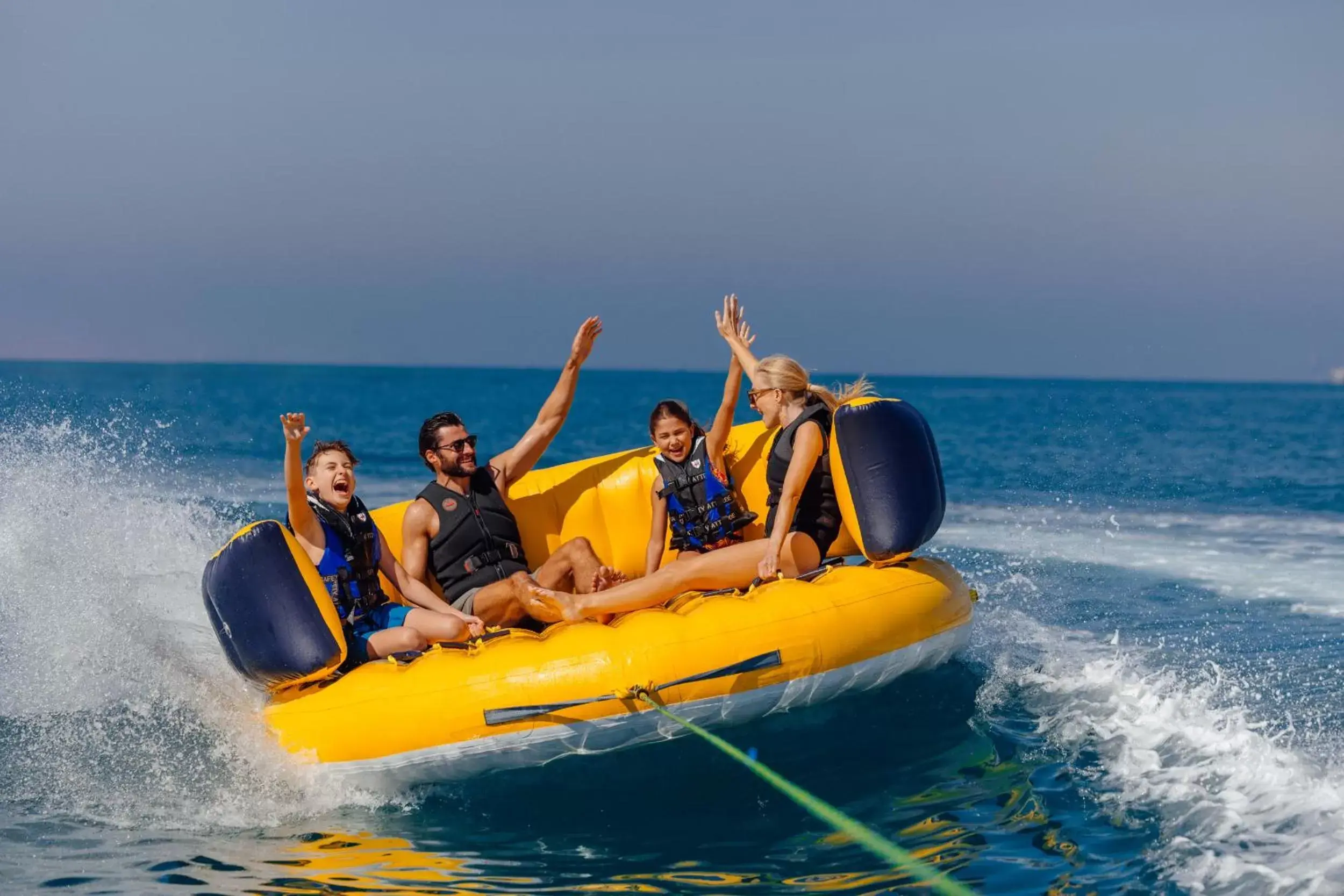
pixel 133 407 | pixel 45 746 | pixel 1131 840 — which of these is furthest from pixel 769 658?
pixel 133 407

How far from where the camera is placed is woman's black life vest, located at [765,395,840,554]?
4.70 metres

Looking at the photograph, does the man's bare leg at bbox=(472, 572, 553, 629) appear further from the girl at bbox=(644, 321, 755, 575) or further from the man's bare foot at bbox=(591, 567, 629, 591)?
the girl at bbox=(644, 321, 755, 575)

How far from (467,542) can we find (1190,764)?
2.60 meters

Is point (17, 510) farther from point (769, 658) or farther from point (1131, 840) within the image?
point (1131, 840)

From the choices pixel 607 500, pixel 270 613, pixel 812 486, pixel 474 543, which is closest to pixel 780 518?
pixel 812 486

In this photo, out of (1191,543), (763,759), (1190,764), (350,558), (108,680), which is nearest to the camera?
(1190,764)

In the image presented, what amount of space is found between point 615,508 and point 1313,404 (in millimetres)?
36974

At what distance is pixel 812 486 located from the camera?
4781 mm

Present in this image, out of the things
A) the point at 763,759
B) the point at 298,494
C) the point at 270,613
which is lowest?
the point at 763,759

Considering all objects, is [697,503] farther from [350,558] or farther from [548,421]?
[350,558]

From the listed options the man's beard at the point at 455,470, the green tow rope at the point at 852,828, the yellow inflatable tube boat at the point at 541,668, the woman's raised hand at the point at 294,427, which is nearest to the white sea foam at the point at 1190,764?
the green tow rope at the point at 852,828

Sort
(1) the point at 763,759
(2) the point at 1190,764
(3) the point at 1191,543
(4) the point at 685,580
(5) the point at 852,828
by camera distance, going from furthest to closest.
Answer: (3) the point at 1191,543
(4) the point at 685,580
(1) the point at 763,759
(2) the point at 1190,764
(5) the point at 852,828

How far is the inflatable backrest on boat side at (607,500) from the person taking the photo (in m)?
5.16

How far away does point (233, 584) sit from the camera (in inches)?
159
